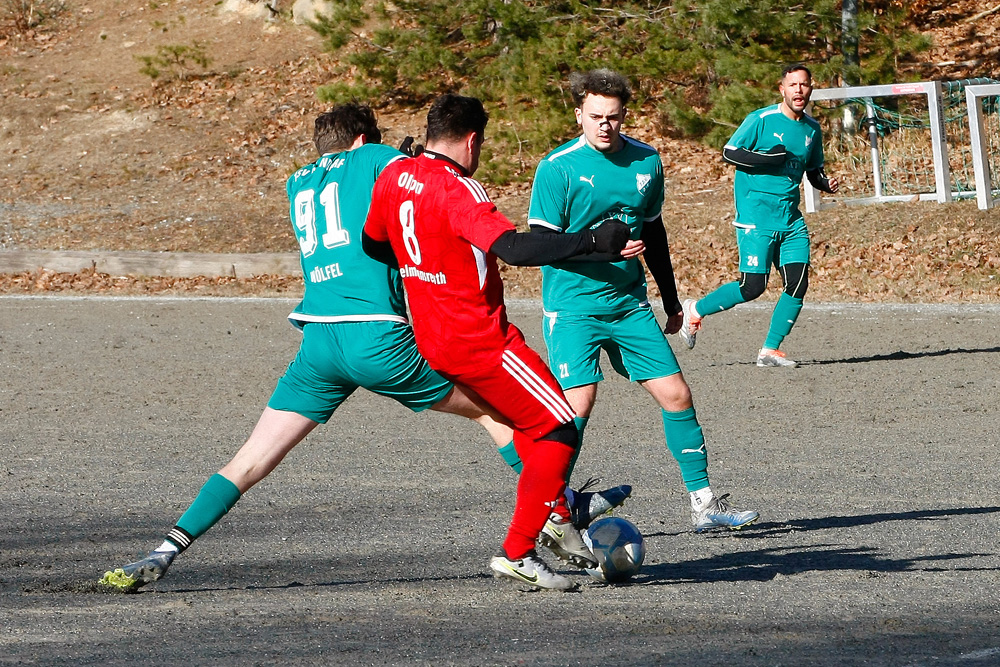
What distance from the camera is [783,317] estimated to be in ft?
34.8

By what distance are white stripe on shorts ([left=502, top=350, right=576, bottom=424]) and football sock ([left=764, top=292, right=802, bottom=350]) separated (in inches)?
241

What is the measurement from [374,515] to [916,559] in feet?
7.93

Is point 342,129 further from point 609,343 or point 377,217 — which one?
point 609,343

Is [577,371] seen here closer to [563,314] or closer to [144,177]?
[563,314]

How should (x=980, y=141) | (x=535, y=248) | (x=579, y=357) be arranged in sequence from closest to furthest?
(x=535, y=248) < (x=579, y=357) < (x=980, y=141)

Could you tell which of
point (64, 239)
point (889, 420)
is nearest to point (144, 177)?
point (64, 239)

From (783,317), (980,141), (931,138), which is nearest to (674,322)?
(783,317)

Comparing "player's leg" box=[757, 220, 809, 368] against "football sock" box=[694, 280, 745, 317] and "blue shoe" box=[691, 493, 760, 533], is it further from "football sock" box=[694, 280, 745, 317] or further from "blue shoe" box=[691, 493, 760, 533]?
"blue shoe" box=[691, 493, 760, 533]

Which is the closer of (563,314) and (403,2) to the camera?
(563,314)

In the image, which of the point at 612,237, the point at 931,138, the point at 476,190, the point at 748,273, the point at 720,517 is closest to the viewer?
the point at 612,237

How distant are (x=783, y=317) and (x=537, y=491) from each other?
6261 mm

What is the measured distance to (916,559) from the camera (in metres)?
5.38

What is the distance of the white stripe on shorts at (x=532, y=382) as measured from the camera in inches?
184

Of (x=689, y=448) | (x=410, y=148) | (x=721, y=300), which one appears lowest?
(x=721, y=300)
